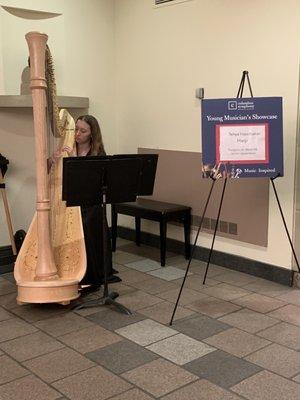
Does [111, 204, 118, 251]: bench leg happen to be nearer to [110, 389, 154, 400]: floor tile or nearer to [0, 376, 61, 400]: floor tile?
[0, 376, 61, 400]: floor tile

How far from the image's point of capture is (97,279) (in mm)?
3787

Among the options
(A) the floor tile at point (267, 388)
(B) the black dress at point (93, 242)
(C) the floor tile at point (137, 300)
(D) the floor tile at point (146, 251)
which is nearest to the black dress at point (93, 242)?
(B) the black dress at point (93, 242)

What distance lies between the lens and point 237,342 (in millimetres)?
2885

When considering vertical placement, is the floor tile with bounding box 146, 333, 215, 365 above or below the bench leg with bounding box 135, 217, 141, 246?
below

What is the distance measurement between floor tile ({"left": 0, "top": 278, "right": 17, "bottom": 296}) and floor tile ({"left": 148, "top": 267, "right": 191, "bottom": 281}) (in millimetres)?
1137

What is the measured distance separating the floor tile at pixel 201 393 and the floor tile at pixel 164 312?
794 mm

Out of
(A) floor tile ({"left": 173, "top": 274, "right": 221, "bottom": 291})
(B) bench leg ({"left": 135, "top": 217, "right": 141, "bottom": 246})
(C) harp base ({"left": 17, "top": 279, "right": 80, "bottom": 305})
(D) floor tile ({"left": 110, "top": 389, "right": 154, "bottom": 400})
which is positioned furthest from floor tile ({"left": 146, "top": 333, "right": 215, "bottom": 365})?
(B) bench leg ({"left": 135, "top": 217, "right": 141, "bottom": 246})

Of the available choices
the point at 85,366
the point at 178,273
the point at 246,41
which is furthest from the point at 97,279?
the point at 246,41

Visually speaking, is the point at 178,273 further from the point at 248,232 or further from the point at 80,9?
the point at 80,9

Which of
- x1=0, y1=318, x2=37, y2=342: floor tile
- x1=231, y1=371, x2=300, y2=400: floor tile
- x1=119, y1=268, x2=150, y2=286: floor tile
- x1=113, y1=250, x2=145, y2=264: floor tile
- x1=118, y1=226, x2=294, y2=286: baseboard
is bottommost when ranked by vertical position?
x1=231, y1=371, x2=300, y2=400: floor tile

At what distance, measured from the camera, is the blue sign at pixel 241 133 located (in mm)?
3266

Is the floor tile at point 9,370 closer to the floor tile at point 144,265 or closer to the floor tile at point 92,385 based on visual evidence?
the floor tile at point 92,385

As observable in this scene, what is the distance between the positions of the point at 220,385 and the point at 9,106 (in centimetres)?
299

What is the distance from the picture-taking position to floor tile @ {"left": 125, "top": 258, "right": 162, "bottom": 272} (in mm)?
4320
